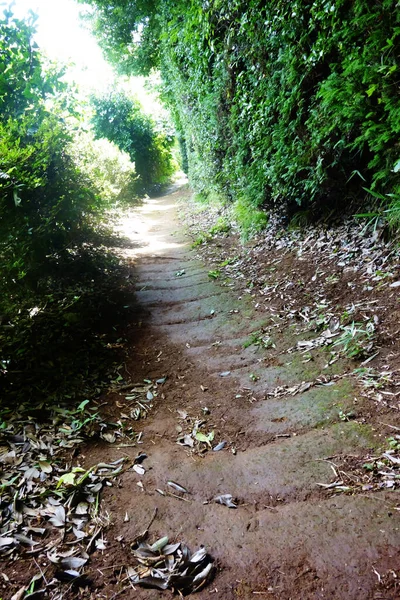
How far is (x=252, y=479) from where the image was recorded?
202 cm

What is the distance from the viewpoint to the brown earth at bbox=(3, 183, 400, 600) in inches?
58.4

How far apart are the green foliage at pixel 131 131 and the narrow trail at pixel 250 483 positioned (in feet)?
49.5

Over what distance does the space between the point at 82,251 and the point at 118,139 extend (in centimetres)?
1311

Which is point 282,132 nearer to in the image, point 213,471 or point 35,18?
point 35,18

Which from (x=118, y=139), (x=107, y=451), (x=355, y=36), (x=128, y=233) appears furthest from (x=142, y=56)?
(x=107, y=451)

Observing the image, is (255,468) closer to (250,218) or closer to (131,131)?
(250,218)

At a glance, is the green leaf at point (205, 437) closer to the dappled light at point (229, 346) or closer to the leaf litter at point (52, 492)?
the dappled light at point (229, 346)

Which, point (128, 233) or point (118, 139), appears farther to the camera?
point (118, 139)

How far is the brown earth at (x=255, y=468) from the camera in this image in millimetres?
1483

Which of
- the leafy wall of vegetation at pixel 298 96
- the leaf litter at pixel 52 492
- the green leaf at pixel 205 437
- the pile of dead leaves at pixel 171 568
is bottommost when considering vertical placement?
the green leaf at pixel 205 437

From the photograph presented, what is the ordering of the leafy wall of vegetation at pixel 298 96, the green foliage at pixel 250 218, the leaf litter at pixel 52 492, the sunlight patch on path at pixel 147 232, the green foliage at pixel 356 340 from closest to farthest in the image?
the leaf litter at pixel 52 492 → the green foliage at pixel 356 340 → the leafy wall of vegetation at pixel 298 96 → the green foliage at pixel 250 218 → the sunlight patch on path at pixel 147 232

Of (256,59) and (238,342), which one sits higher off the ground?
(256,59)

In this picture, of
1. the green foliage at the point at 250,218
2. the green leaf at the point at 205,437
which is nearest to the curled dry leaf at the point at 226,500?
the green leaf at the point at 205,437

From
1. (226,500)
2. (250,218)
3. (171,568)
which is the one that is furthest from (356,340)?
(250,218)
